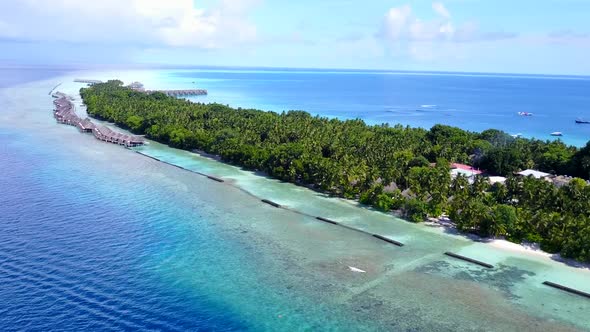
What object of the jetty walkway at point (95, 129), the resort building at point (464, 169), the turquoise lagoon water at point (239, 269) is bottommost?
the turquoise lagoon water at point (239, 269)

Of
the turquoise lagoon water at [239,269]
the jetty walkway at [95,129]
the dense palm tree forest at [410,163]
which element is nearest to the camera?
the turquoise lagoon water at [239,269]

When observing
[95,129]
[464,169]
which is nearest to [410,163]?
[464,169]

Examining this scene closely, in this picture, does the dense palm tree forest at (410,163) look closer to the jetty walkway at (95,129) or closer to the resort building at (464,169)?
the resort building at (464,169)

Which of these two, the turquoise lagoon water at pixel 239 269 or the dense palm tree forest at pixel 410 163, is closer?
the turquoise lagoon water at pixel 239 269

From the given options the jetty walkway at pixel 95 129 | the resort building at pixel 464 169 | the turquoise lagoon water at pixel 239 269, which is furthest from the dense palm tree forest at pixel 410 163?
the jetty walkway at pixel 95 129

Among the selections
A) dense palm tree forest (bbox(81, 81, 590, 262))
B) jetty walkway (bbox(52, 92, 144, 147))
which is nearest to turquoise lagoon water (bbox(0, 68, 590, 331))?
dense palm tree forest (bbox(81, 81, 590, 262))

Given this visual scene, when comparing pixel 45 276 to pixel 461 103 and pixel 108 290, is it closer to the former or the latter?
pixel 108 290

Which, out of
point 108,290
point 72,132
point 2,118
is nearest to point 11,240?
point 108,290

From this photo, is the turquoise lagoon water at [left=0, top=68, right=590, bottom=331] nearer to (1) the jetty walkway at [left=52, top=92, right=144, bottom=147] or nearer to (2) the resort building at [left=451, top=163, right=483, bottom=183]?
(2) the resort building at [left=451, top=163, right=483, bottom=183]
